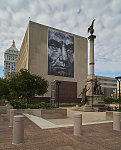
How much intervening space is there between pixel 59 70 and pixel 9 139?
135 ft

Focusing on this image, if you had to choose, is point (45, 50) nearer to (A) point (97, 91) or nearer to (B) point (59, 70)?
(B) point (59, 70)

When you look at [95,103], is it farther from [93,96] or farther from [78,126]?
[78,126]

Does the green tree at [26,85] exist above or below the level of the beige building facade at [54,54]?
below

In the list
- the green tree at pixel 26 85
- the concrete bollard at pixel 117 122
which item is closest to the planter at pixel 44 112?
the concrete bollard at pixel 117 122

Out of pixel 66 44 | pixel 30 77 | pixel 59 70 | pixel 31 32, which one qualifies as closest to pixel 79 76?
pixel 59 70

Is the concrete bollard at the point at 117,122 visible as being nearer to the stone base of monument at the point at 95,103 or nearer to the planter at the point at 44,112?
the planter at the point at 44,112

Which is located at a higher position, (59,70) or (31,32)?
(31,32)

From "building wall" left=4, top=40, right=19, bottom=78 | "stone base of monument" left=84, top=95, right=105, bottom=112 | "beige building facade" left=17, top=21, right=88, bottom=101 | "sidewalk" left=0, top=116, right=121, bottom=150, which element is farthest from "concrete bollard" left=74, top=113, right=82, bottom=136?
"building wall" left=4, top=40, right=19, bottom=78

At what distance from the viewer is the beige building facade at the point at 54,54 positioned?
43938 mm

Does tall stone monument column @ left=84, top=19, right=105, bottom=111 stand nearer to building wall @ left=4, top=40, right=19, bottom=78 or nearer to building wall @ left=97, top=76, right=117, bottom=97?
building wall @ left=97, top=76, right=117, bottom=97

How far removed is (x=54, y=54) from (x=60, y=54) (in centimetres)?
227

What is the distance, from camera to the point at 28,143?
18.3 feet

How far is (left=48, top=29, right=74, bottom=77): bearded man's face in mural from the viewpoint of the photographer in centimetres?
4631

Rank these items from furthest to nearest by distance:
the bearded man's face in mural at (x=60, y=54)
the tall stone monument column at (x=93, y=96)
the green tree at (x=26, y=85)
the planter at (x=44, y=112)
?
the bearded man's face in mural at (x=60, y=54) → the tall stone monument column at (x=93, y=96) → the green tree at (x=26, y=85) → the planter at (x=44, y=112)
